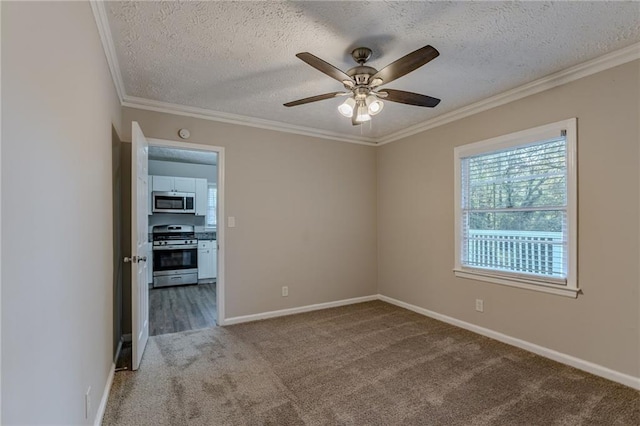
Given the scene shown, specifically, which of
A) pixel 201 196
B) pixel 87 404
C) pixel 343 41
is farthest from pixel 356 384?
pixel 201 196

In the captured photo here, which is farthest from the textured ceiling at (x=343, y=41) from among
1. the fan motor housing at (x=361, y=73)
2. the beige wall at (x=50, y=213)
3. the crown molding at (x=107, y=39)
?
the beige wall at (x=50, y=213)

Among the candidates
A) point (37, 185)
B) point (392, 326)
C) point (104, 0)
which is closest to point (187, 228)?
point (392, 326)

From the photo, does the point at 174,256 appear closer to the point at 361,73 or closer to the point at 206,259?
the point at 206,259

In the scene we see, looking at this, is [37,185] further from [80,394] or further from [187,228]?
[187,228]

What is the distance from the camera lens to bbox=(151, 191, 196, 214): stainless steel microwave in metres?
5.86

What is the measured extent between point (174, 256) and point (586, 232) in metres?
5.84

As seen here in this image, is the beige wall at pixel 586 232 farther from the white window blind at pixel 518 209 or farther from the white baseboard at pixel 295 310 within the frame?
the white baseboard at pixel 295 310

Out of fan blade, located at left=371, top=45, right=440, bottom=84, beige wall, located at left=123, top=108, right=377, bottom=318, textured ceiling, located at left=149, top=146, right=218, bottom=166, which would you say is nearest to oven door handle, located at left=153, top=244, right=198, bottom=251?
textured ceiling, located at left=149, top=146, right=218, bottom=166

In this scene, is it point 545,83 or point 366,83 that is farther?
point 545,83

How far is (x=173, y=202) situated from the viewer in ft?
19.8

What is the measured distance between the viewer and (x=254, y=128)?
3.93m

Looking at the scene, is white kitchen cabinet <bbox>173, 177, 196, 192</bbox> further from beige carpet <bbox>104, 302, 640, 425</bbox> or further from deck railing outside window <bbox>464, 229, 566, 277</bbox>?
deck railing outside window <bbox>464, 229, 566, 277</bbox>

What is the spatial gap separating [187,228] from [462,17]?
5.74 meters

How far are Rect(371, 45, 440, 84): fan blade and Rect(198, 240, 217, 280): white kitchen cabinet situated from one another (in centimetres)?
498
